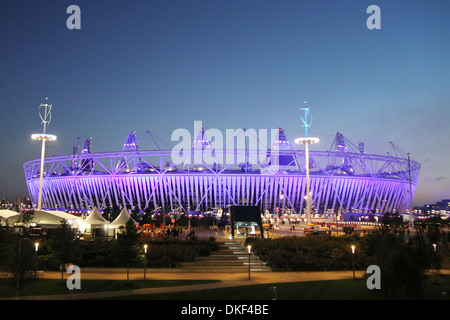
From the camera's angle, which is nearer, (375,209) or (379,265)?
(379,265)

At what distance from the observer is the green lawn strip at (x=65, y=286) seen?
56.1 feet

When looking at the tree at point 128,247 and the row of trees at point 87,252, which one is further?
the tree at point 128,247

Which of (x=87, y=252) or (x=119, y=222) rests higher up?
(x=119, y=222)

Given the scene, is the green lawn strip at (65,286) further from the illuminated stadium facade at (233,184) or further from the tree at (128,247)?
the illuminated stadium facade at (233,184)

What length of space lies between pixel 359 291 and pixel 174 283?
8.53 m

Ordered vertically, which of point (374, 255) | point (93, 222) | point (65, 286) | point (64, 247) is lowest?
point (65, 286)

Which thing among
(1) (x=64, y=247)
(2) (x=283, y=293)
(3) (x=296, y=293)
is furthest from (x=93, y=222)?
(3) (x=296, y=293)

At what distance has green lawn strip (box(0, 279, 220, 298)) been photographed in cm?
1711

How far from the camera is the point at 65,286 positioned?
18.1m

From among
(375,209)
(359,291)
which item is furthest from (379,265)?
(375,209)

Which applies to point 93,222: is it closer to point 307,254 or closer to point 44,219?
point 44,219

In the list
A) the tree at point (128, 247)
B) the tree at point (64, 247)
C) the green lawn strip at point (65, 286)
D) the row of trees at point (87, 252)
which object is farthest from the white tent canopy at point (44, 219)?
the tree at point (128, 247)
